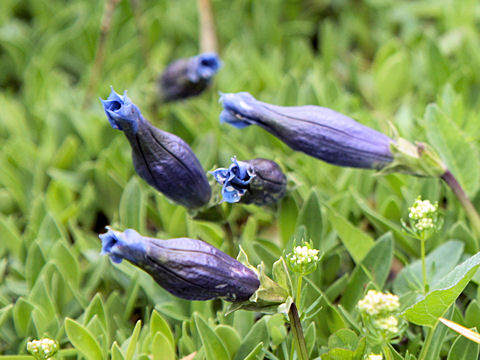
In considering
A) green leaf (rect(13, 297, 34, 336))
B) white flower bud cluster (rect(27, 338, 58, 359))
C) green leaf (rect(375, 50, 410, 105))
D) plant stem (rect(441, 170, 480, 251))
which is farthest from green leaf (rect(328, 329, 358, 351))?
green leaf (rect(375, 50, 410, 105))

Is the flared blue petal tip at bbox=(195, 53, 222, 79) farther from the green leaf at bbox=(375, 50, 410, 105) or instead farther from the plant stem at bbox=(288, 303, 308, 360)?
the plant stem at bbox=(288, 303, 308, 360)

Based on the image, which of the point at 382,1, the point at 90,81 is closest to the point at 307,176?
the point at 90,81

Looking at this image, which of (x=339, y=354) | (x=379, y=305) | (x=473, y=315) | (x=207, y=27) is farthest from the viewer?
(x=207, y=27)

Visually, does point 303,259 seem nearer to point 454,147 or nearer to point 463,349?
point 463,349

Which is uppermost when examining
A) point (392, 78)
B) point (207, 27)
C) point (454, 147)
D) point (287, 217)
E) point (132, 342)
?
point (207, 27)

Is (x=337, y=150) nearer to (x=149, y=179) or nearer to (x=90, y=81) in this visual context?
(x=149, y=179)

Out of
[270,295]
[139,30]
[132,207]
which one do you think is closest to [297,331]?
[270,295]

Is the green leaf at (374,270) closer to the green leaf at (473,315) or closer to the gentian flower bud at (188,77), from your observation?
the green leaf at (473,315)
